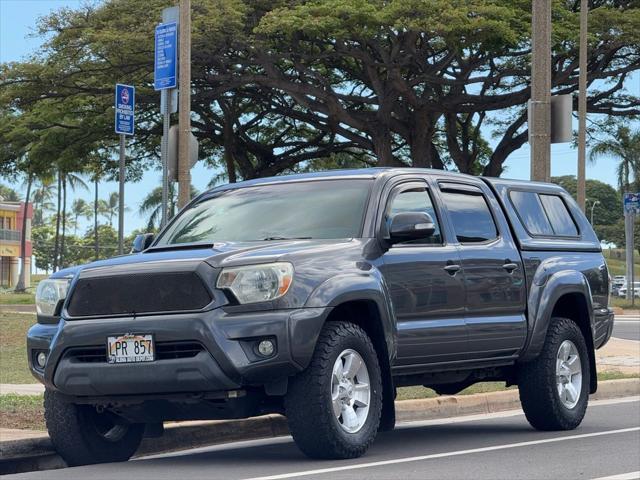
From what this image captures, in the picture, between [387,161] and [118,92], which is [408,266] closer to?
[118,92]

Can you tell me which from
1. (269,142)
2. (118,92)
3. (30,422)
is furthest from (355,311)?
(269,142)

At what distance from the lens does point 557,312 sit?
11570 millimetres

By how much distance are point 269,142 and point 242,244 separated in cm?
4094

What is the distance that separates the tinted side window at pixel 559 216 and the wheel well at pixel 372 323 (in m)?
3.14

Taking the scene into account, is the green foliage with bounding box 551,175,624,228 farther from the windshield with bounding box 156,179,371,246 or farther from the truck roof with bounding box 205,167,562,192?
the windshield with bounding box 156,179,371,246

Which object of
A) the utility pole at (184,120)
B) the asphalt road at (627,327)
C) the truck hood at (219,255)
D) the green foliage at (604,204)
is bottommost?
the asphalt road at (627,327)

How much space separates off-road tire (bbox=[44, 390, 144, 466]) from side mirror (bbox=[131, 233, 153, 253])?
1.47 m

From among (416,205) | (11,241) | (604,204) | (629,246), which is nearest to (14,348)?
(416,205)

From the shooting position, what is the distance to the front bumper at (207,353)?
8109mm

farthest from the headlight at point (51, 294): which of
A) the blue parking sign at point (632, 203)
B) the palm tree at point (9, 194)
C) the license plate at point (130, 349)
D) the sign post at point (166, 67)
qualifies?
the palm tree at point (9, 194)

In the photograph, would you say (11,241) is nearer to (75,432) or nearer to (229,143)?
(229,143)

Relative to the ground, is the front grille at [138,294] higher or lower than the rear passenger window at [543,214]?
lower

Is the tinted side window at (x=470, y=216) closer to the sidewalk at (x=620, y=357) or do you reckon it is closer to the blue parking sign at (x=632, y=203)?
the sidewalk at (x=620, y=357)

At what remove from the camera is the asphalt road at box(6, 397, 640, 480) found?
8172 mm
